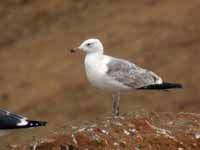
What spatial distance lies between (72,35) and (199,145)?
24052mm

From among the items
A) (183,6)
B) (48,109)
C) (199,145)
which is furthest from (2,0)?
(199,145)

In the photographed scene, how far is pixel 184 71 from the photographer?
27281 mm

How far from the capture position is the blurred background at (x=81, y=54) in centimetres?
2578

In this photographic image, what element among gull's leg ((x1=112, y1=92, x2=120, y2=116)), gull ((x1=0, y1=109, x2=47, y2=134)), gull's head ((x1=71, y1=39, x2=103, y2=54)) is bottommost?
gull ((x1=0, y1=109, x2=47, y2=134))

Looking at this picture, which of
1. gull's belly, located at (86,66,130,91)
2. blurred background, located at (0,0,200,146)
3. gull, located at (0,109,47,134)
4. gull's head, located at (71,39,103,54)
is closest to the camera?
gull, located at (0,109,47,134)

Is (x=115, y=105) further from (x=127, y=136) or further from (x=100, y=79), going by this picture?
(x=127, y=136)

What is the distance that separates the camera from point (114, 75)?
500 inches

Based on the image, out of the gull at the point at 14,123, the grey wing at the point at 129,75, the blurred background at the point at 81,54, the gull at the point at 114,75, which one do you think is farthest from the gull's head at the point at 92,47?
the blurred background at the point at 81,54

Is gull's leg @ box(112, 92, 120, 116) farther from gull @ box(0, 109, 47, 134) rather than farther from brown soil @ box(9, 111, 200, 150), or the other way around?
gull @ box(0, 109, 47, 134)

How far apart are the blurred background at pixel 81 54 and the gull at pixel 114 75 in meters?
9.19

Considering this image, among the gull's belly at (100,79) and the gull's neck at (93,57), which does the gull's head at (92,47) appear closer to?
the gull's neck at (93,57)

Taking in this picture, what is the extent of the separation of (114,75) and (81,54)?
18.5 m

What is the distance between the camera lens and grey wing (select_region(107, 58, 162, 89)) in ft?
41.8

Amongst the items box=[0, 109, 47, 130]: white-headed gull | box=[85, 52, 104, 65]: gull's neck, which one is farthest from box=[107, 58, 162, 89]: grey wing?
box=[0, 109, 47, 130]: white-headed gull
